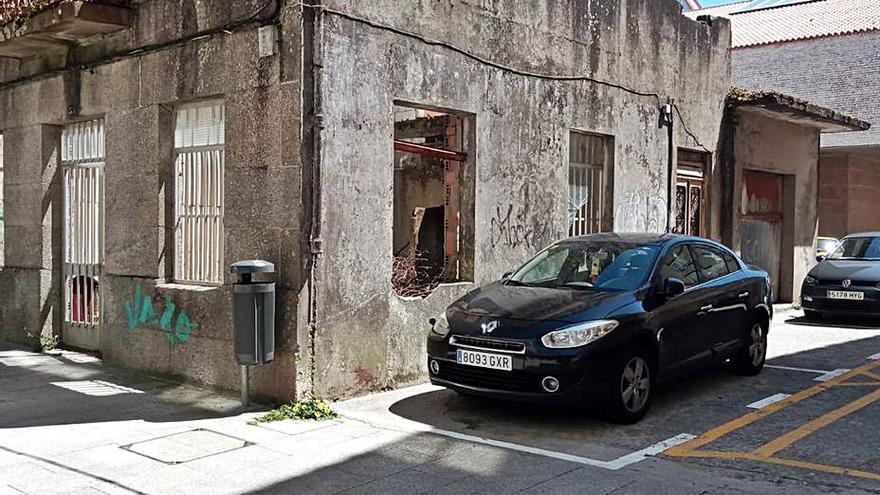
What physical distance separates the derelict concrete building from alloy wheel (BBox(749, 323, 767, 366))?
108 inches

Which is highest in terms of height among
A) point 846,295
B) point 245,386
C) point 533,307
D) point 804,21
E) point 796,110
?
point 804,21

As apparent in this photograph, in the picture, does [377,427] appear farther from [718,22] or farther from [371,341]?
[718,22]

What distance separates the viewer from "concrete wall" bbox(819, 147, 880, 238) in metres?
25.8

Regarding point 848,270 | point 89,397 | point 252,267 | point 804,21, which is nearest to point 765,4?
point 804,21

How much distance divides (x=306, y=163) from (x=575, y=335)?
2831 mm

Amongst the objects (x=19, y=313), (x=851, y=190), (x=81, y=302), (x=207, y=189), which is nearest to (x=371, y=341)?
(x=207, y=189)

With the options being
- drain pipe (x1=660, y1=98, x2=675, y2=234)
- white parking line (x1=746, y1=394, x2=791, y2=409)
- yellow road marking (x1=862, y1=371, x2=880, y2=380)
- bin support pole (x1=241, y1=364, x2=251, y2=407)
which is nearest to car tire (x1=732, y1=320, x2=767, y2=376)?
white parking line (x1=746, y1=394, x2=791, y2=409)

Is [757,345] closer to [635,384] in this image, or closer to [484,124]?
[635,384]

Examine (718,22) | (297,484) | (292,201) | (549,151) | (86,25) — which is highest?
→ (718,22)

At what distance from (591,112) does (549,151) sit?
113cm

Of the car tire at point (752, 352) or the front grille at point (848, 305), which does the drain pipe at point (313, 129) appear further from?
the front grille at point (848, 305)

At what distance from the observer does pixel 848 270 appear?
538 inches

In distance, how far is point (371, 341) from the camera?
802cm

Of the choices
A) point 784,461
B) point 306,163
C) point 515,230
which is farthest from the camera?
point 515,230
